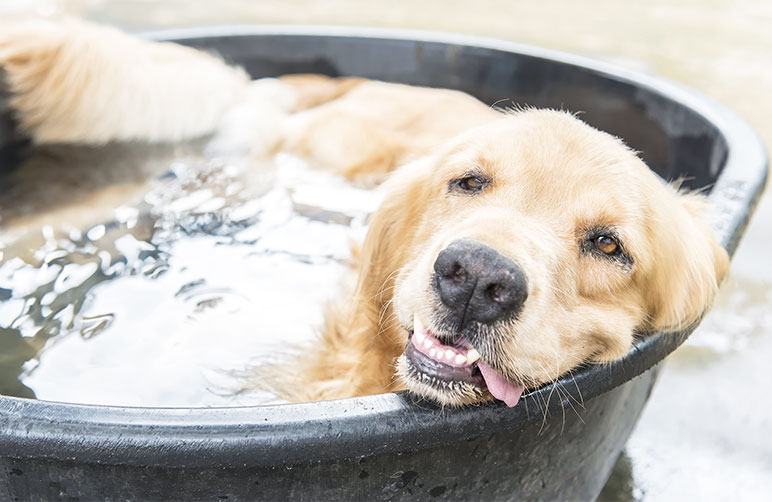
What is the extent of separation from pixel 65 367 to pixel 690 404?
250 centimetres

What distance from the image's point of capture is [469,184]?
204cm

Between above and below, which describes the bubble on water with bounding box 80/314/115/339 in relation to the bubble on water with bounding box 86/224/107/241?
above

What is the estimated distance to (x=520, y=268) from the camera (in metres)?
1.50

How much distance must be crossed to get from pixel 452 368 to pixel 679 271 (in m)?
0.79

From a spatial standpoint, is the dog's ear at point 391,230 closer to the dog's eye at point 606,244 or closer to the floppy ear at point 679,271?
the dog's eye at point 606,244

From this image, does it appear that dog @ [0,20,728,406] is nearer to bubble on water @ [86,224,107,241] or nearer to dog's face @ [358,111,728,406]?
dog's face @ [358,111,728,406]

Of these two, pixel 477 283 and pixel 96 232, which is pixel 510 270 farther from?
pixel 96 232

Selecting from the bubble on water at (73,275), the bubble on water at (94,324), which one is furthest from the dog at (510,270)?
the bubble on water at (73,275)

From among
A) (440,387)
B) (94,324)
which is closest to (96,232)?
(94,324)

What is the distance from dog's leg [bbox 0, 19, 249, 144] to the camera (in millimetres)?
3646

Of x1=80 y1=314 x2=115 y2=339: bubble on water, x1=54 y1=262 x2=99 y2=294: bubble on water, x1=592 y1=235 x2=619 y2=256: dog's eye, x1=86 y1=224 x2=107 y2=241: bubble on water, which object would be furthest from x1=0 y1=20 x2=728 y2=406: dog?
x1=86 y1=224 x2=107 y2=241: bubble on water

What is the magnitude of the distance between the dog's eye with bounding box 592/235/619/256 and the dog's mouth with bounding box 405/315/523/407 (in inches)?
18.9

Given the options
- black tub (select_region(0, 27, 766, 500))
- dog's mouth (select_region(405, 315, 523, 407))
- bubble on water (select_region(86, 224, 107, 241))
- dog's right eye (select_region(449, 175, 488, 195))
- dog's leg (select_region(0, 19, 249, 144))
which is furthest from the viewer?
dog's leg (select_region(0, 19, 249, 144))

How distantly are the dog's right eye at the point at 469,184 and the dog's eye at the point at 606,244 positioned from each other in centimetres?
33
